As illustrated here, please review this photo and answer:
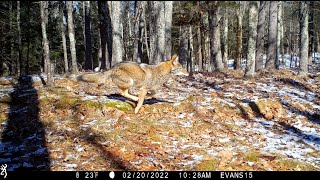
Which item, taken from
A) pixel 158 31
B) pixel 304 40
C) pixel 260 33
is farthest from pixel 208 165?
pixel 260 33

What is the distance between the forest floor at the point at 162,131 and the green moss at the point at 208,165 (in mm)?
19

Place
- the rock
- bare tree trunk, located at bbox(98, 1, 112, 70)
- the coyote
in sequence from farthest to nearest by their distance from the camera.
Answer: bare tree trunk, located at bbox(98, 1, 112, 70) → the rock → the coyote

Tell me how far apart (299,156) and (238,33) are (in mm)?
20132

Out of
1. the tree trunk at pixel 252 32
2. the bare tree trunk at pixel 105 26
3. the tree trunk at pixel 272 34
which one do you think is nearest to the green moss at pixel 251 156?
the tree trunk at pixel 252 32

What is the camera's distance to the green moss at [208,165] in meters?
6.10

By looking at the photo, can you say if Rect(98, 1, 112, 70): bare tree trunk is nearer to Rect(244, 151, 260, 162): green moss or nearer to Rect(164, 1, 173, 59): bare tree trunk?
Rect(164, 1, 173, 59): bare tree trunk

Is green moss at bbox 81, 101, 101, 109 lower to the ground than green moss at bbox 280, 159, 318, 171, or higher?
higher

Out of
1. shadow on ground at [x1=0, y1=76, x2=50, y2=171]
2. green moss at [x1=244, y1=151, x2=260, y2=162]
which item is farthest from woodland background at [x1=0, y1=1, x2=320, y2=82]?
green moss at [x1=244, y1=151, x2=260, y2=162]

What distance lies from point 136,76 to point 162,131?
1.94m

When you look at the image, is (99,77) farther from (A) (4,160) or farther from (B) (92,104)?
(A) (4,160)

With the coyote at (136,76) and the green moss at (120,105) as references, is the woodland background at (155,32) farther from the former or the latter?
the green moss at (120,105)

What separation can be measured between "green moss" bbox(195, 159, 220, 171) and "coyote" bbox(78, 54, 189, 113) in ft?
11.5

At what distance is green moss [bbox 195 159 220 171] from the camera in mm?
6104

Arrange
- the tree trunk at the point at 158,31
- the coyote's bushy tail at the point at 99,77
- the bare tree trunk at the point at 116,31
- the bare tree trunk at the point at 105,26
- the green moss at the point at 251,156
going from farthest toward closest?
the bare tree trunk at the point at 105,26
the tree trunk at the point at 158,31
the bare tree trunk at the point at 116,31
the coyote's bushy tail at the point at 99,77
the green moss at the point at 251,156
